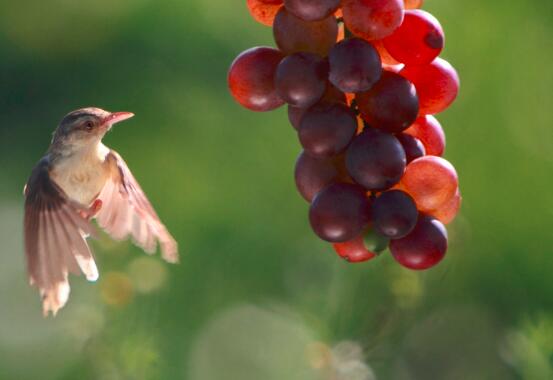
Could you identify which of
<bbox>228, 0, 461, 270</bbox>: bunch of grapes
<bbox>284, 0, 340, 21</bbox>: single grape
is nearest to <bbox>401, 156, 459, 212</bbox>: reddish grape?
<bbox>228, 0, 461, 270</bbox>: bunch of grapes

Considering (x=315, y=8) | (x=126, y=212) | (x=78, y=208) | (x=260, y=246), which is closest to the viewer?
(x=315, y=8)

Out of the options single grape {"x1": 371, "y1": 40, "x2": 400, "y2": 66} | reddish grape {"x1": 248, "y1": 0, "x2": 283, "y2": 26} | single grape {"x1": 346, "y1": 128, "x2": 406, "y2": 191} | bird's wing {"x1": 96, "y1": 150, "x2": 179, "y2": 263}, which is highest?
bird's wing {"x1": 96, "y1": 150, "x2": 179, "y2": 263}

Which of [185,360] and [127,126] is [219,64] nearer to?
[127,126]

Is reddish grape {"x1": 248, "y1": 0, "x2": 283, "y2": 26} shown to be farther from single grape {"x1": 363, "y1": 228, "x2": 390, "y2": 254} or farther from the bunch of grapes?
single grape {"x1": 363, "y1": 228, "x2": 390, "y2": 254}

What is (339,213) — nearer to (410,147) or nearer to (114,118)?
(410,147)

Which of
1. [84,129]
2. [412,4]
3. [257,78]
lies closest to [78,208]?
[84,129]
